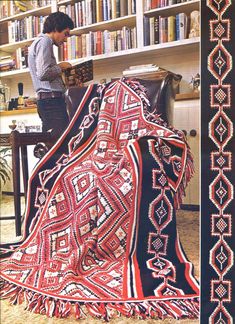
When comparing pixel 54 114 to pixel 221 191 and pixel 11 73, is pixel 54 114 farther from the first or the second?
pixel 221 191

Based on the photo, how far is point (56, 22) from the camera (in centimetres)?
93

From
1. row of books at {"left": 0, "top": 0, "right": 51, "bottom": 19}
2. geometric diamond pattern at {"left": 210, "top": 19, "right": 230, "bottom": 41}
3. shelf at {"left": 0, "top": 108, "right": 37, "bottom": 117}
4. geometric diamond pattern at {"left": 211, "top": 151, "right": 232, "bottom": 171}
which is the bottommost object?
geometric diamond pattern at {"left": 211, "top": 151, "right": 232, "bottom": 171}

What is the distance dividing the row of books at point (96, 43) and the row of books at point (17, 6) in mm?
112

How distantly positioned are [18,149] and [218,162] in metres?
0.61

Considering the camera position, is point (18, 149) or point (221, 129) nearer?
point (221, 129)

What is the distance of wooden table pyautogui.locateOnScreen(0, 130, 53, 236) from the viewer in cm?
92

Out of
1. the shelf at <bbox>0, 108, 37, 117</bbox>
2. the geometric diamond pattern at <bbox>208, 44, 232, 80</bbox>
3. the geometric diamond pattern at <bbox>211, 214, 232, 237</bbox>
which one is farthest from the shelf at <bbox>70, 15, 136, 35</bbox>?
the geometric diamond pattern at <bbox>211, 214, 232, 237</bbox>

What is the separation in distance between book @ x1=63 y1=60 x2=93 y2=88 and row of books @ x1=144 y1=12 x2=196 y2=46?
16 cm

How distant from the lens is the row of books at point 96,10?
2.80 feet

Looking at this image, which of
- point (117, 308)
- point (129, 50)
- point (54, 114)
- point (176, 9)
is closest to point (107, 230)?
point (117, 308)

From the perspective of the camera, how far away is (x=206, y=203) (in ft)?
1.60

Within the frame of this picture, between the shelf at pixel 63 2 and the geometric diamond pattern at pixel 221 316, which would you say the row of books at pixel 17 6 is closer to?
the shelf at pixel 63 2

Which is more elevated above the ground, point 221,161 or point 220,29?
point 220,29

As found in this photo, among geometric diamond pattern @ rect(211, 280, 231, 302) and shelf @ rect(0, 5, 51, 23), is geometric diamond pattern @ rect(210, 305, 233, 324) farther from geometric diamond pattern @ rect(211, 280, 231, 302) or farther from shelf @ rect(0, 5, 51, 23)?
shelf @ rect(0, 5, 51, 23)
